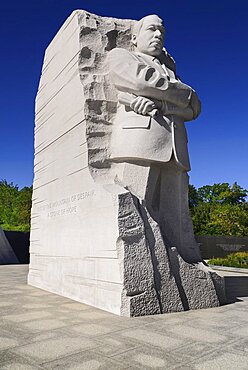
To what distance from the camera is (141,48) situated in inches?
231

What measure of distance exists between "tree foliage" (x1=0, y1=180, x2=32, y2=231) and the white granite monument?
76.4 feet

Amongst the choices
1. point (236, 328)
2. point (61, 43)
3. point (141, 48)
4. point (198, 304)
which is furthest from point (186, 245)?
point (61, 43)

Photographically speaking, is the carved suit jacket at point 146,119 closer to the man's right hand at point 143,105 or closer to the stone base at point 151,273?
the man's right hand at point 143,105

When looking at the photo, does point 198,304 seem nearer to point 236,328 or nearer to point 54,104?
point 236,328

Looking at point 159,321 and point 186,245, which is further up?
point 186,245

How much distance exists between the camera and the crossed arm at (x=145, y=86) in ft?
17.2

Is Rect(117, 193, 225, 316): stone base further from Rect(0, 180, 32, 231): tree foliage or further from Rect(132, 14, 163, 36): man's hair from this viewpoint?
Rect(0, 180, 32, 231): tree foliage

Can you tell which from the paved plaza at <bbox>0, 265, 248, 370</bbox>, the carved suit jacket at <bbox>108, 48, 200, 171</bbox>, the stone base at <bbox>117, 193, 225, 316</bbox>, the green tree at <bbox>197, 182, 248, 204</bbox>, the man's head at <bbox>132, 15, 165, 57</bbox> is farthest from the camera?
the green tree at <bbox>197, 182, 248, 204</bbox>

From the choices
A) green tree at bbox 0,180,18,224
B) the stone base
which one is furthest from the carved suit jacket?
green tree at bbox 0,180,18,224

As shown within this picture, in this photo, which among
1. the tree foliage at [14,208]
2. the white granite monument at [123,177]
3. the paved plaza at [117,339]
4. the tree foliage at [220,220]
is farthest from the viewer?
the tree foliage at [14,208]

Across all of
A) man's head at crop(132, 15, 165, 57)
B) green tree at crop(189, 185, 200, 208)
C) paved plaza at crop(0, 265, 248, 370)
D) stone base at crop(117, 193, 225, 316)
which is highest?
green tree at crop(189, 185, 200, 208)

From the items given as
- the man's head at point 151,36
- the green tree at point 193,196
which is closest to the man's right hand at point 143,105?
the man's head at point 151,36

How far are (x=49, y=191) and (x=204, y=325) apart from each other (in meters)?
3.85

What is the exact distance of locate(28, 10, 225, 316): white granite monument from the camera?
4723 millimetres
